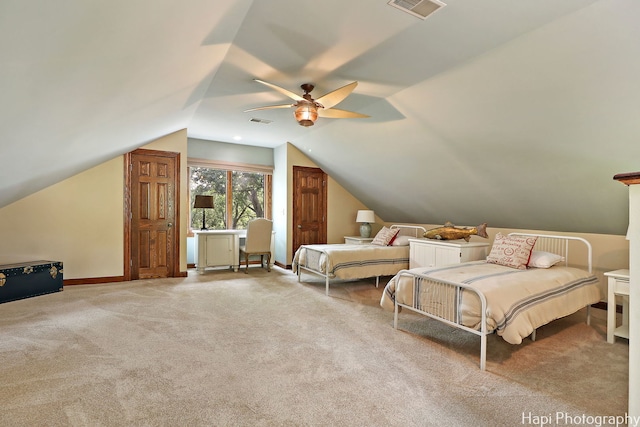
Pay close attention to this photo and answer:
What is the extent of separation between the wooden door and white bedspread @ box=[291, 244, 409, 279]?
1383mm

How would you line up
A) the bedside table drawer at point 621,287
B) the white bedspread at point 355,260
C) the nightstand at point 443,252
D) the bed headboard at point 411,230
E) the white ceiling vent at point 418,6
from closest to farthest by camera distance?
the white ceiling vent at point 418,6
the bedside table drawer at point 621,287
the nightstand at point 443,252
the white bedspread at point 355,260
the bed headboard at point 411,230

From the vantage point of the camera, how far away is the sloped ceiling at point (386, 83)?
1.90 meters

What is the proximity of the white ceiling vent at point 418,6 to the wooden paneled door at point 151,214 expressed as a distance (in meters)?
4.51

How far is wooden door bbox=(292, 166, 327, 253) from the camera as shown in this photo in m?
6.36

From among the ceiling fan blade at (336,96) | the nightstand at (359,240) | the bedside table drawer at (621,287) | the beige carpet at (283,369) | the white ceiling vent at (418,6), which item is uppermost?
the white ceiling vent at (418,6)

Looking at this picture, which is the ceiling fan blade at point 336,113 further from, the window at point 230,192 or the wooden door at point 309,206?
the window at point 230,192

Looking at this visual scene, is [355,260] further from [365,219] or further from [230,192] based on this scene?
[230,192]

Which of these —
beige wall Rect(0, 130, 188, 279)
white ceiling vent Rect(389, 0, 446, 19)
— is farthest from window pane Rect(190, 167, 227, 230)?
white ceiling vent Rect(389, 0, 446, 19)

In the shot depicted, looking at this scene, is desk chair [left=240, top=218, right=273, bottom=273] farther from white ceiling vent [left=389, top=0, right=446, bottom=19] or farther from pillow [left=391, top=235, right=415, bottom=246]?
white ceiling vent [left=389, top=0, right=446, bottom=19]

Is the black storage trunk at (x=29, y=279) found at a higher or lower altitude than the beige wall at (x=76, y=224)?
lower

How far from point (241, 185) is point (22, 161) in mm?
3943

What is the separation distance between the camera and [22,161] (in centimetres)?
290

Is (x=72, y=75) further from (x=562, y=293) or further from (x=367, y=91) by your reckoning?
(x=562, y=293)

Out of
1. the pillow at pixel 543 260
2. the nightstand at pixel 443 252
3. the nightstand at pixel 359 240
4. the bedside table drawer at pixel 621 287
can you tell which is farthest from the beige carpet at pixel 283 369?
the nightstand at pixel 359 240
